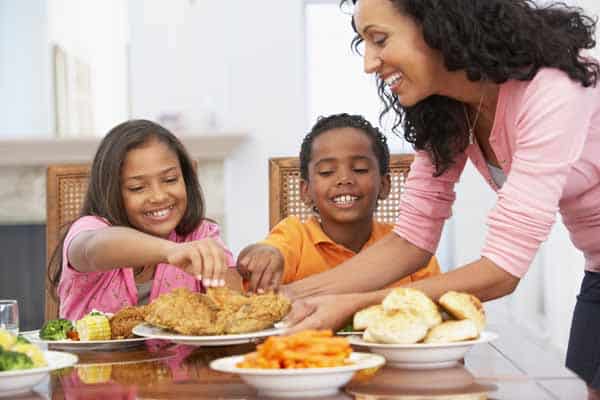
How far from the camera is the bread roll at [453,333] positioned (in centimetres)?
130

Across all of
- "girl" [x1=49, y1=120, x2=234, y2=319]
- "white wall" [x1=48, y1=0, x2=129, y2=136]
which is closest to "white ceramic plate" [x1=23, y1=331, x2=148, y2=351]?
"girl" [x1=49, y1=120, x2=234, y2=319]

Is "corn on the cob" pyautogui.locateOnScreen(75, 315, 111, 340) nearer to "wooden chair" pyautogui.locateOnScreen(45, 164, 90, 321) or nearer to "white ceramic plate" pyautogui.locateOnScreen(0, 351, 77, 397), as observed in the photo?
"white ceramic plate" pyautogui.locateOnScreen(0, 351, 77, 397)

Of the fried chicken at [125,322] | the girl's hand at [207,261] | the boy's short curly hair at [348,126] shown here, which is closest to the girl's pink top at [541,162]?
the girl's hand at [207,261]

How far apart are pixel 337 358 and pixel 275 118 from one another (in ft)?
12.2

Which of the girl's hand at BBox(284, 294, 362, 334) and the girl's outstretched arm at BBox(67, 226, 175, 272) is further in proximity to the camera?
the girl's outstretched arm at BBox(67, 226, 175, 272)

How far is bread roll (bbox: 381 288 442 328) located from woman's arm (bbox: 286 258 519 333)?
119 millimetres

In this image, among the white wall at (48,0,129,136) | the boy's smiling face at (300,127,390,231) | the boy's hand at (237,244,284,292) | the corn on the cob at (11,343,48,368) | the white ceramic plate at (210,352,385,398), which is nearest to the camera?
the white ceramic plate at (210,352,385,398)

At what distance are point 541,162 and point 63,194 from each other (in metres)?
1.24

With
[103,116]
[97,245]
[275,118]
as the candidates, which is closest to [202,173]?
[275,118]

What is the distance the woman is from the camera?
59.4 inches

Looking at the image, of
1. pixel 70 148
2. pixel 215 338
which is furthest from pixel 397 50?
pixel 70 148

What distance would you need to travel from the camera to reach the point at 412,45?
1635 mm

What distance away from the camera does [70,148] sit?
495 centimetres

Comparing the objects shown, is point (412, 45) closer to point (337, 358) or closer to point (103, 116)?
point (337, 358)
